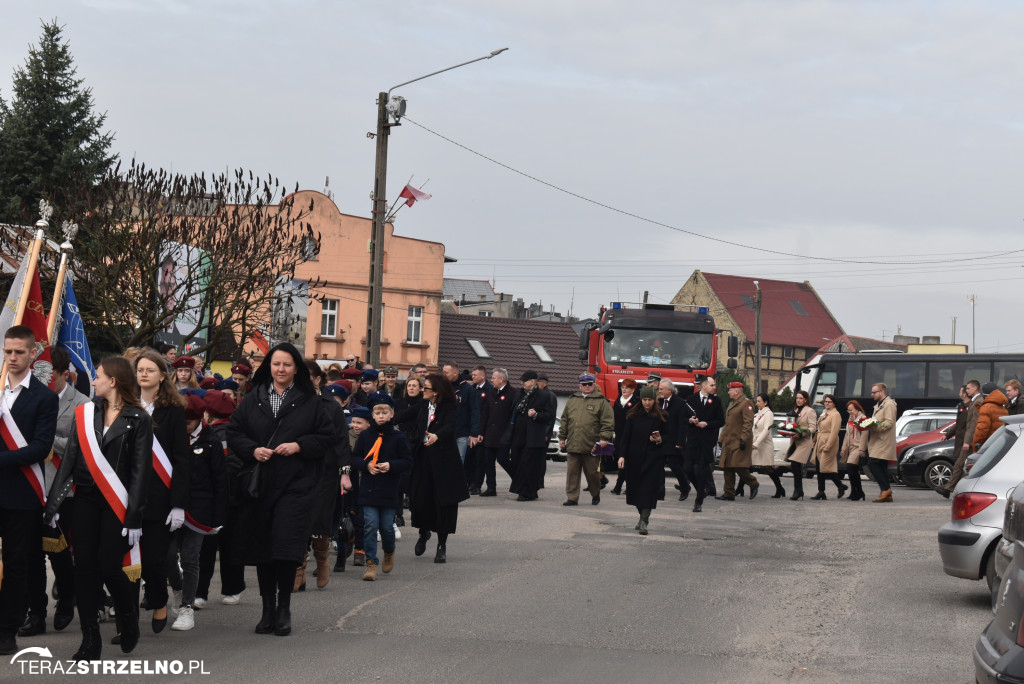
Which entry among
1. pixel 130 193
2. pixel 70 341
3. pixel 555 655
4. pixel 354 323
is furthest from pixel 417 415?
pixel 354 323

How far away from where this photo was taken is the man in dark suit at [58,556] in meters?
7.69

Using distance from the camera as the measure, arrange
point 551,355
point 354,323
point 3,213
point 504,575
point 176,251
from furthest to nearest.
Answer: point 551,355
point 354,323
point 3,213
point 176,251
point 504,575

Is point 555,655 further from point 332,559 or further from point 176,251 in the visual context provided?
point 176,251

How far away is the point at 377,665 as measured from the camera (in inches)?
282

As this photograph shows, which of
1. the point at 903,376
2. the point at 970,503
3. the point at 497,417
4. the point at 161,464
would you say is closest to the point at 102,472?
the point at 161,464

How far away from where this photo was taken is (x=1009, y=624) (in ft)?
15.9

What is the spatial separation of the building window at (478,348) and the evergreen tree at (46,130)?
82.5ft

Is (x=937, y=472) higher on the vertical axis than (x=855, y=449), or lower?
lower

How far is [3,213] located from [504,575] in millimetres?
24120

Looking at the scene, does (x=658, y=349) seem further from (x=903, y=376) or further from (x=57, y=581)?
(x=57, y=581)

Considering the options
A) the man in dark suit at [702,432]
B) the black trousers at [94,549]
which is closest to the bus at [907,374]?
the man in dark suit at [702,432]

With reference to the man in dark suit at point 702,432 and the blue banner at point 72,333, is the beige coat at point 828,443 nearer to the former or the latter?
the man in dark suit at point 702,432

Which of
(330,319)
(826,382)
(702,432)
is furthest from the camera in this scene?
(330,319)

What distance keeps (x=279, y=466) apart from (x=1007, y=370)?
30.4m
